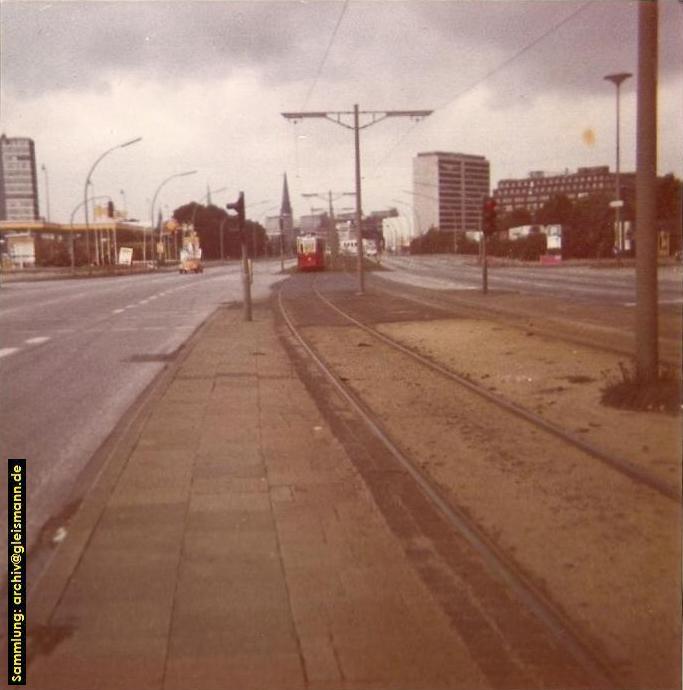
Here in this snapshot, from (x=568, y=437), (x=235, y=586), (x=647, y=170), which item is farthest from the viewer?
(x=647, y=170)

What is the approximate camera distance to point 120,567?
227 inches

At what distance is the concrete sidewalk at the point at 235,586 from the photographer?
4332 mm

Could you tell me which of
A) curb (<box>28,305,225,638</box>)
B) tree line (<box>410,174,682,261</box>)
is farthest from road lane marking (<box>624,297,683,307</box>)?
curb (<box>28,305,225,638</box>)

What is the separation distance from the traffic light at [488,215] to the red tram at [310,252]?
47.1 metres

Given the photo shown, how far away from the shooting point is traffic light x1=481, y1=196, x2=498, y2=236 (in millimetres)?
34281

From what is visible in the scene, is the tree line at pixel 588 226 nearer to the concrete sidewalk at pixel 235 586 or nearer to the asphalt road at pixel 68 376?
the asphalt road at pixel 68 376

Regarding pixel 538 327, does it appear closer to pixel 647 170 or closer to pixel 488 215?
pixel 488 215

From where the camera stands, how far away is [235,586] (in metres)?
5.42

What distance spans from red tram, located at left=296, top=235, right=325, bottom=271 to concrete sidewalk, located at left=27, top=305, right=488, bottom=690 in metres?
72.4

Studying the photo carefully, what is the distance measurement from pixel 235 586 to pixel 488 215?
98.3ft

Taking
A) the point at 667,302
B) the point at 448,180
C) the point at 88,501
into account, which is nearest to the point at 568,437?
the point at 88,501

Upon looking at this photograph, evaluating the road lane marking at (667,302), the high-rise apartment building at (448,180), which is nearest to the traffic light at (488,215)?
the road lane marking at (667,302)

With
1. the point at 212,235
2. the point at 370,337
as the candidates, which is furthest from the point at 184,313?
the point at 212,235

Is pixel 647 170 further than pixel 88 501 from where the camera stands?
Yes
